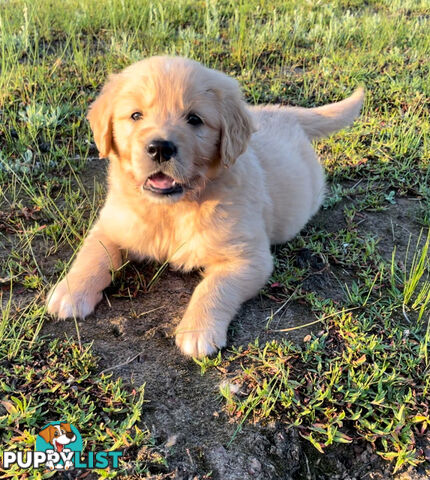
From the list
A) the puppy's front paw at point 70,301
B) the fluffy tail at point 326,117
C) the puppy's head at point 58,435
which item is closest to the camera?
the puppy's head at point 58,435

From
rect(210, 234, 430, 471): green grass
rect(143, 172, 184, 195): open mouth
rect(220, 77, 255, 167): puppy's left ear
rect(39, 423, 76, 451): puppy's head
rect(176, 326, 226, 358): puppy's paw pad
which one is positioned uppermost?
rect(220, 77, 255, 167): puppy's left ear

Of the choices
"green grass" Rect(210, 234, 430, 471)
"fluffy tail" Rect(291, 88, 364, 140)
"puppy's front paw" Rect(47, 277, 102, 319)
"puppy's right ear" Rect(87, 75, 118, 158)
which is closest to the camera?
"green grass" Rect(210, 234, 430, 471)

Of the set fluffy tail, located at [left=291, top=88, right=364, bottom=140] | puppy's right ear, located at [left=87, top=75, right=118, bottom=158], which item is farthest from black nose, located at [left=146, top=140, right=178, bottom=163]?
fluffy tail, located at [left=291, top=88, right=364, bottom=140]

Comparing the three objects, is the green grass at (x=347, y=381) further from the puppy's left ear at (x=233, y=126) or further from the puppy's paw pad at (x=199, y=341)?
the puppy's left ear at (x=233, y=126)

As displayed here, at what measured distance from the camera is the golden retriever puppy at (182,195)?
2008mm

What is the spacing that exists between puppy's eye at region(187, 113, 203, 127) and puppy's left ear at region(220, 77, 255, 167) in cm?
11

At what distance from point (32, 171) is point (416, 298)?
2.49 metres

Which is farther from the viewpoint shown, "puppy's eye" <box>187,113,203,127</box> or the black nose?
"puppy's eye" <box>187,113,203,127</box>

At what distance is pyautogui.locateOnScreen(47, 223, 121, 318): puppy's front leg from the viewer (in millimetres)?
2072

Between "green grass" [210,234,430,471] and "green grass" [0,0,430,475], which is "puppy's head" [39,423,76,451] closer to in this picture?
"green grass" [0,0,430,475]

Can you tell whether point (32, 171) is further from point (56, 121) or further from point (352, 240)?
point (352, 240)

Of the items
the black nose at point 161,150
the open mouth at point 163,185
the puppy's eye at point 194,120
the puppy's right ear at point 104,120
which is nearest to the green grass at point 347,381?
the open mouth at point 163,185

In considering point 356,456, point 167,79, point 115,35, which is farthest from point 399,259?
point 115,35

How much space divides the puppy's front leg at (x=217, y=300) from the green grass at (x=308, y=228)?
0.10 meters
